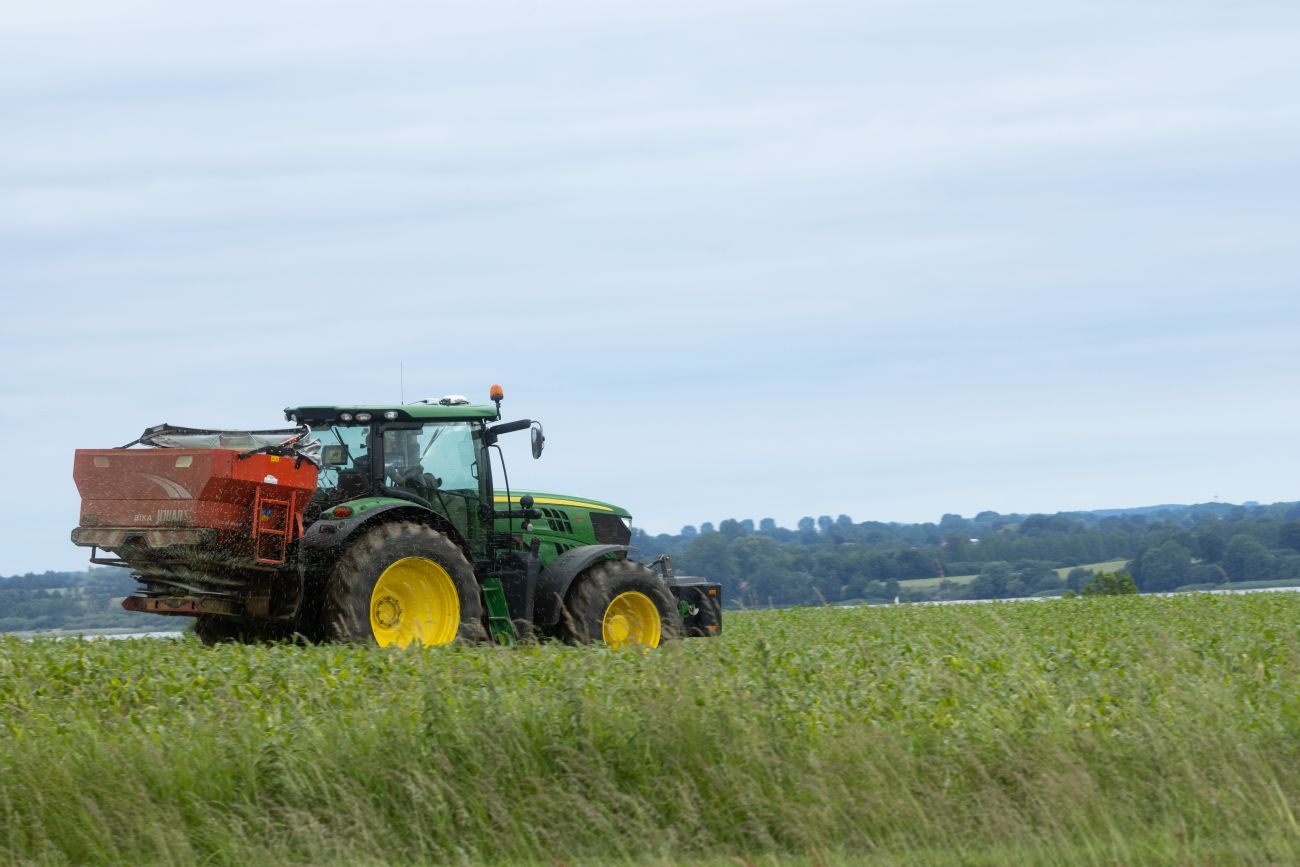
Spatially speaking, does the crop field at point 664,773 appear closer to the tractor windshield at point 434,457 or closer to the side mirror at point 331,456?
A: the side mirror at point 331,456

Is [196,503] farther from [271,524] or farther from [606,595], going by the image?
[606,595]

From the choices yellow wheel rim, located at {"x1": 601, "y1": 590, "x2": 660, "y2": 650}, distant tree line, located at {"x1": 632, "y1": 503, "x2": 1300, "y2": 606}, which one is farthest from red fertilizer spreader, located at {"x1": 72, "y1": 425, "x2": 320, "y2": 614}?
distant tree line, located at {"x1": 632, "y1": 503, "x2": 1300, "y2": 606}

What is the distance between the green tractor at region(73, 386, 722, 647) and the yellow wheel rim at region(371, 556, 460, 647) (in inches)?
0.5

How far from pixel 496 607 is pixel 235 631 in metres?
2.68

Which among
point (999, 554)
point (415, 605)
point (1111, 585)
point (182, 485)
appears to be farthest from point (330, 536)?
point (999, 554)

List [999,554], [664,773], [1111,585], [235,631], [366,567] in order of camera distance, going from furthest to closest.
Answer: [999,554]
[1111,585]
[235,631]
[366,567]
[664,773]

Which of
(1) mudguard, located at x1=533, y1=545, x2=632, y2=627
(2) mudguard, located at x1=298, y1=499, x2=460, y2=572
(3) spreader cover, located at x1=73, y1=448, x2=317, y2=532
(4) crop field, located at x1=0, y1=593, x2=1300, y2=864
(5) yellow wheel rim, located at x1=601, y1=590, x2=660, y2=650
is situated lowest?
(4) crop field, located at x1=0, y1=593, x2=1300, y2=864

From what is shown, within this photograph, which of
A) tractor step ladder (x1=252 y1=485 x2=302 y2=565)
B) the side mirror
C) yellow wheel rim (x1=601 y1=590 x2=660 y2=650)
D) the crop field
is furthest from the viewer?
yellow wheel rim (x1=601 y1=590 x2=660 y2=650)

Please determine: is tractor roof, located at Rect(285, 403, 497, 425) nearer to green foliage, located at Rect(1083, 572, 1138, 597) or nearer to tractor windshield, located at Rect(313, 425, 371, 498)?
tractor windshield, located at Rect(313, 425, 371, 498)

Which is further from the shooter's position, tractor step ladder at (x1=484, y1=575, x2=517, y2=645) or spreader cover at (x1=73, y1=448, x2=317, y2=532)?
tractor step ladder at (x1=484, y1=575, x2=517, y2=645)

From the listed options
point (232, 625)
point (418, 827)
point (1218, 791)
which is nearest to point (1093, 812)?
point (1218, 791)

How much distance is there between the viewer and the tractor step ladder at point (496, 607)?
14.8m

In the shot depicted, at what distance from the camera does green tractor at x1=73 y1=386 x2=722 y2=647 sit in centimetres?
1273

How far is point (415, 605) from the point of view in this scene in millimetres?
13875
